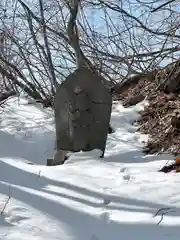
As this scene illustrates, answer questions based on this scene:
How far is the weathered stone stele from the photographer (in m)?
6.59

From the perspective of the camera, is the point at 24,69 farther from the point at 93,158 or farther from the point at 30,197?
the point at 30,197

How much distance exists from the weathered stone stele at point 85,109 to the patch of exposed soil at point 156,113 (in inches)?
41.3

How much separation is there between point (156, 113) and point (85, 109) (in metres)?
2.51

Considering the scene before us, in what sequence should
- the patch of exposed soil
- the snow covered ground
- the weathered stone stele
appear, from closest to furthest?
1. the snow covered ground
2. the weathered stone stele
3. the patch of exposed soil

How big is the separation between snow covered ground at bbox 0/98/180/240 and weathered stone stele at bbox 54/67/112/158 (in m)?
0.34

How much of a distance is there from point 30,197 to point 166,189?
1194 millimetres

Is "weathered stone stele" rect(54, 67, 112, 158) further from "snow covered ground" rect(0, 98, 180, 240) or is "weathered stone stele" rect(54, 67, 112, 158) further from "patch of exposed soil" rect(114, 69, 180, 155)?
"patch of exposed soil" rect(114, 69, 180, 155)

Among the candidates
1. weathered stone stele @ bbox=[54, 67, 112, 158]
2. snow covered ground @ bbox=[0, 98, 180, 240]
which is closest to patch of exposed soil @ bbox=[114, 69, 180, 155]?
snow covered ground @ bbox=[0, 98, 180, 240]

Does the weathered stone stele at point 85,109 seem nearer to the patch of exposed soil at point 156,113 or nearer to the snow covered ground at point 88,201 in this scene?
the snow covered ground at point 88,201

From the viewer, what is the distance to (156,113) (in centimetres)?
869

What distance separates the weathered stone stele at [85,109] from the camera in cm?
659

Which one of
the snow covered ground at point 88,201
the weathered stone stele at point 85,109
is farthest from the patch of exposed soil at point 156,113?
the weathered stone stele at point 85,109

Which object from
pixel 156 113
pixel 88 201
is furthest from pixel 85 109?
pixel 88 201

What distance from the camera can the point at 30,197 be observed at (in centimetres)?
382
